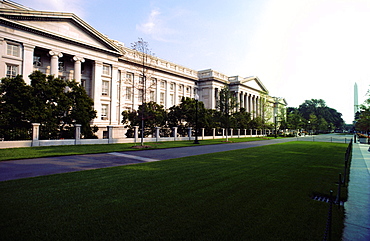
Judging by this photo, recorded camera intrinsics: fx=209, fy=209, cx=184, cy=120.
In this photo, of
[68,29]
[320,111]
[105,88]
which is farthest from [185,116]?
[320,111]

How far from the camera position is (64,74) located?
34562 millimetres

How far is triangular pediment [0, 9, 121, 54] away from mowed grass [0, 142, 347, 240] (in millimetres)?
30494

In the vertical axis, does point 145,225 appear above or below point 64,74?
below

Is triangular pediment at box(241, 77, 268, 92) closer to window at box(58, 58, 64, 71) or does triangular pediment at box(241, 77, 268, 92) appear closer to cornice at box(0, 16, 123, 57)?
cornice at box(0, 16, 123, 57)

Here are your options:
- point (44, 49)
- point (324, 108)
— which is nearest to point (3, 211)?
point (44, 49)

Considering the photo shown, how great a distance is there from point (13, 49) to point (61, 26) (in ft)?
24.9

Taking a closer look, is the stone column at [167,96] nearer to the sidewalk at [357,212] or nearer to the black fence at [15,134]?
the black fence at [15,134]

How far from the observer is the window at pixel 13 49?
1100 inches

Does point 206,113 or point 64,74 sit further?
point 206,113

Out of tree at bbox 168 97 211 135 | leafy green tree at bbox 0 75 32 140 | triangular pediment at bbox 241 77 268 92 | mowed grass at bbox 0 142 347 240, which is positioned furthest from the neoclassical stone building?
triangular pediment at bbox 241 77 268 92

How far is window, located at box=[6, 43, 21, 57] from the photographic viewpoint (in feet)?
91.7

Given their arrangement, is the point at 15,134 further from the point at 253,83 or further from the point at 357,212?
the point at 253,83

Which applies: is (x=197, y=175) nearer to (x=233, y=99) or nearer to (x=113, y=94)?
(x=233, y=99)

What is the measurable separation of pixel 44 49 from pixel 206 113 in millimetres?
27631
